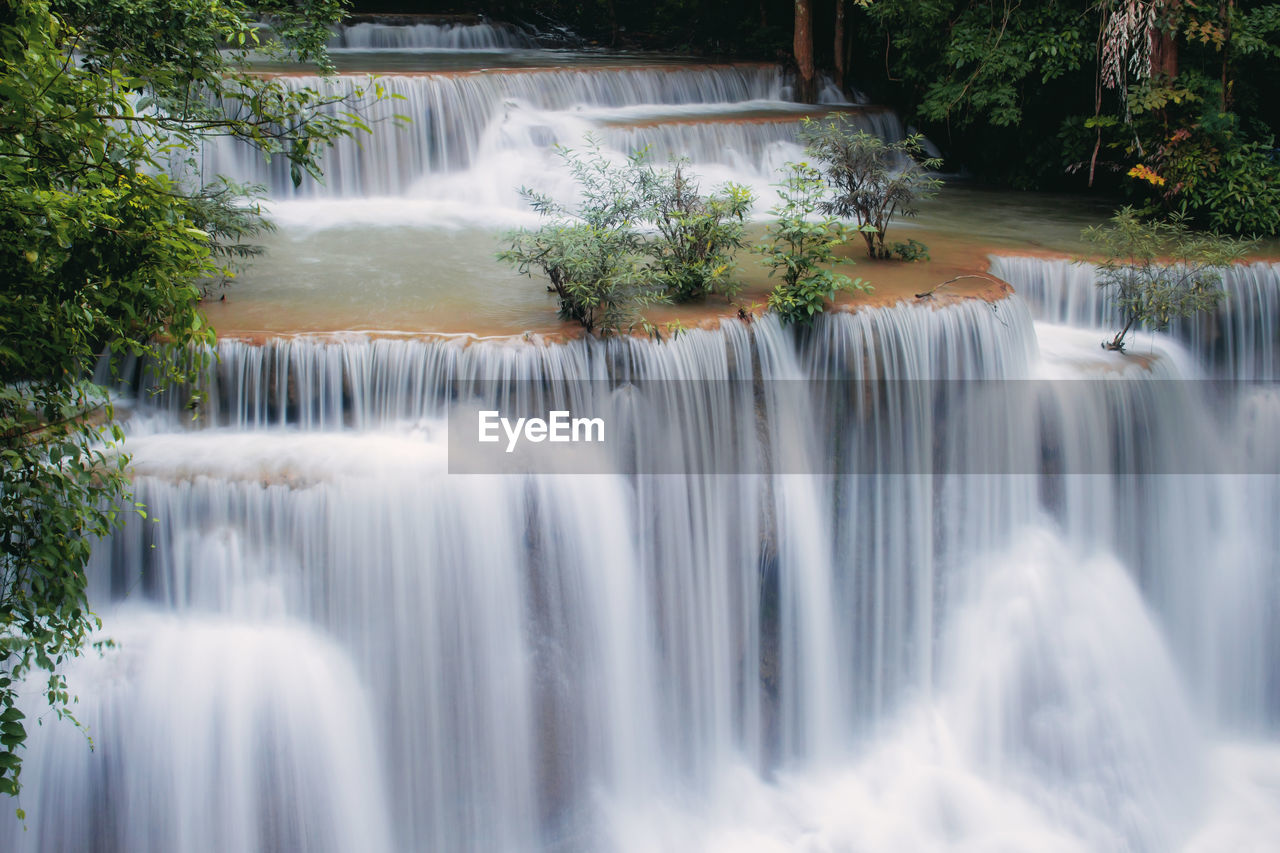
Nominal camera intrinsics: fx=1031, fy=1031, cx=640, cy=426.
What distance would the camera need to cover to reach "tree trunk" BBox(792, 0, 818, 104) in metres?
16.0

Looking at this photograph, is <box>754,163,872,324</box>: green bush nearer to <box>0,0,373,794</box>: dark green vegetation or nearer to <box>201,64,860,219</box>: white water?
<box>201,64,860,219</box>: white water

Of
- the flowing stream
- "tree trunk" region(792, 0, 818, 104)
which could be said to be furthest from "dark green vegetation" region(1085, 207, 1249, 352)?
"tree trunk" region(792, 0, 818, 104)

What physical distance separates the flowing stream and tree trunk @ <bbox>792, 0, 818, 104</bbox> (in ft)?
27.5

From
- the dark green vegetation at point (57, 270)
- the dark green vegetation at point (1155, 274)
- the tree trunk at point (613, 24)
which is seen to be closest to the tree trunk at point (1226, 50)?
the dark green vegetation at point (1155, 274)

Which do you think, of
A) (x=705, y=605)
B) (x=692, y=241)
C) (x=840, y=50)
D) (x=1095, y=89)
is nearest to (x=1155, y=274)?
(x=692, y=241)

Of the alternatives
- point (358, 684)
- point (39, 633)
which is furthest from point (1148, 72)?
point (39, 633)

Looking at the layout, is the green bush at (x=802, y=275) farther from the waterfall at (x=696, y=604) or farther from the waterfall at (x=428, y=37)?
the waterfall at (x=428, y=37)

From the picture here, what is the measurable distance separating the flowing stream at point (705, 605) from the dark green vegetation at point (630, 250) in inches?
15.3

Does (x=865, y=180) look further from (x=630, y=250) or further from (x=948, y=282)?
(x=630, y=250)

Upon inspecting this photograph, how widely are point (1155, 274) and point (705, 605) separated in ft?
17.1

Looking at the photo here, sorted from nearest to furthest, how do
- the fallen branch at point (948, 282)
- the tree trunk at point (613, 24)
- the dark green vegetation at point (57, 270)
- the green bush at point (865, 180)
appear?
1. the dark green vegetation at point (57, 270)
2. the fallen branch at point (948, 282)
3. the green bush at point (865, 180)
4. the tree trunk at point (613, 24)

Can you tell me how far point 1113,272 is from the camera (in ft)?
30.3

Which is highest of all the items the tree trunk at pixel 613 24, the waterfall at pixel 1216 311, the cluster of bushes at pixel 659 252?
the tree trunk at pixel 613 24

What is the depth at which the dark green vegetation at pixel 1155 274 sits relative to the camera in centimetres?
894
